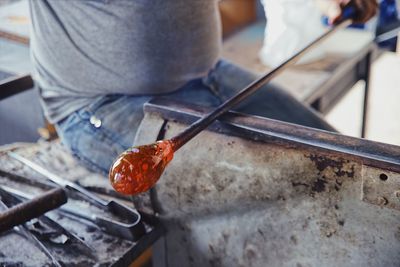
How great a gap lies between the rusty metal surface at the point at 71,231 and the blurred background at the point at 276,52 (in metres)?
0.23

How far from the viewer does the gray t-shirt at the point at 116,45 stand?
3.69 feet

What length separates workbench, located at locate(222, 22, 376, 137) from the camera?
1.85 m

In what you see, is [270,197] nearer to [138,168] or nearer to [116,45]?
[138,168]

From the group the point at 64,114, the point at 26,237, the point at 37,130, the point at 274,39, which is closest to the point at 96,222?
the point at 26,237

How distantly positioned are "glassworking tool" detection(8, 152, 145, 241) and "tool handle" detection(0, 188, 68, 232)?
73 millimetres

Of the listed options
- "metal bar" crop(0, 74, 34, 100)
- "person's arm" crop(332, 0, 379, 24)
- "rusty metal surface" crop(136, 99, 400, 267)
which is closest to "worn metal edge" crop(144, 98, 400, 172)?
"rusty metal surface" crop(136, 99, 400, 267)

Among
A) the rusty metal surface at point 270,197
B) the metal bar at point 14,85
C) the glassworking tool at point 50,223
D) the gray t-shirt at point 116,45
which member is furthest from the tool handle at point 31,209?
the metal bar at point 14,85

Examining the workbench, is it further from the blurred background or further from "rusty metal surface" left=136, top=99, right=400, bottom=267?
"rusty metal surface" left=136, top=99, right=400, bottom=267

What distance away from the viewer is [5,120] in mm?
1831

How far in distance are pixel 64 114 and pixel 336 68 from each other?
3.79 feet

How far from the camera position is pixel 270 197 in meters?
0.88

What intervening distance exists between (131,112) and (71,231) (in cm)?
29

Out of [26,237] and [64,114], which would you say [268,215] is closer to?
[26,237]

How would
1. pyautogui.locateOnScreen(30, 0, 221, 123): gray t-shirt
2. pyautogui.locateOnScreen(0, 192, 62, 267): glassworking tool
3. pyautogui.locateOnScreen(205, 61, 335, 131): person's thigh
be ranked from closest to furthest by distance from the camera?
pyautogui.locateOnScreen(0, 192, 62, 267): glassworking tool
pyautogui.locateOnScreen(30, 0, 221, 123): gray t-shirt
pyautogui.locateOnScreen(205, 61, 335, 131): person's thigh
